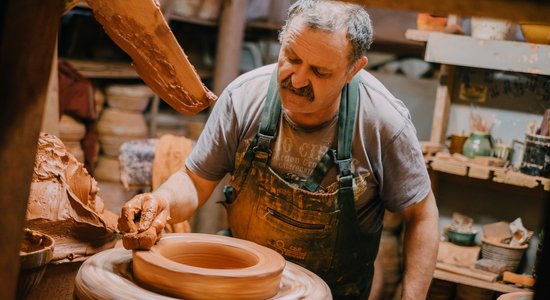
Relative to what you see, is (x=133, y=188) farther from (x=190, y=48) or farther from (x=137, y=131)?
(x=190, y=48)

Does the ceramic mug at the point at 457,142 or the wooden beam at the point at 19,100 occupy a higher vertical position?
the wooden beam at the point at 19,100

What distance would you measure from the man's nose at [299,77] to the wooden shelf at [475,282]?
3.05 meters

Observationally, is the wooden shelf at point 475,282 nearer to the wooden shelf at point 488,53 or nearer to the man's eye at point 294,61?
the wooden shelf at point 488,53

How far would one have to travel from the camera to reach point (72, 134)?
23.3ft

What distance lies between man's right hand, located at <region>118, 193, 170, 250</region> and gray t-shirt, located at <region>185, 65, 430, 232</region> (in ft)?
2.15

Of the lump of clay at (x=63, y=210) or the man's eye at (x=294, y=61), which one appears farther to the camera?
the man's eye at (x=294, y=61)

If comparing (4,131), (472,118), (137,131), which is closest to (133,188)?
(137,131)

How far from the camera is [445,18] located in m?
6.03

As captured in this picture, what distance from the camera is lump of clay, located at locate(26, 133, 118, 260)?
301 centimetres

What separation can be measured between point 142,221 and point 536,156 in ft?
12.2

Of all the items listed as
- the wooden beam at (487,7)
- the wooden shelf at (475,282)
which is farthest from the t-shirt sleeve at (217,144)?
the wooden shelf at (475,282)

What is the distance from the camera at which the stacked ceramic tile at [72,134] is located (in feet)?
23.0

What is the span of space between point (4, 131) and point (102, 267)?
1.32 m

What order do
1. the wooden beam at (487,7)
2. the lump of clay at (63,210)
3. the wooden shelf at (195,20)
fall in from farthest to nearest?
1. the wooden shelf at (195,20)
2. the lump of clay at (63,210)
3. the wooden beam at (487,7)
